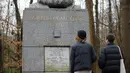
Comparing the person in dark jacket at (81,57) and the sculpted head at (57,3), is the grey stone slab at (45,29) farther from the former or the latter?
the person in dark jacket at (81,57)

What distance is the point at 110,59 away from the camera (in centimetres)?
939

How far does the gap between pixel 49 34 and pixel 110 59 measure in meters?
3.21

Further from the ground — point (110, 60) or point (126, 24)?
point (126, 24)

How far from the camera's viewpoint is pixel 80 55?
29.0ft

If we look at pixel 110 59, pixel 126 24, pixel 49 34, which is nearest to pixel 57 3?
pixel 49 34

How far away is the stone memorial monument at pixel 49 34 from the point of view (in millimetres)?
11891

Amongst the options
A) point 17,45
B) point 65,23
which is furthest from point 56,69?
point 17,45

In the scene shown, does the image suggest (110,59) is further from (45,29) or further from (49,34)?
(45,29)

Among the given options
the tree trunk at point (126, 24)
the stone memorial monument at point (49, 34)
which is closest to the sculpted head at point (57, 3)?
the stone memorial monument at point (49, 34)

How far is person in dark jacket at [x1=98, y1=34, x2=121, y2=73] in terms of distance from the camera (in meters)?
9.36

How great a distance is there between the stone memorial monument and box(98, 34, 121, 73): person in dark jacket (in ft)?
8.64

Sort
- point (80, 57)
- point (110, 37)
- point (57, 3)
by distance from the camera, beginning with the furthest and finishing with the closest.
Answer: point (57, 3) → point (110, 37) → point (80, 57)

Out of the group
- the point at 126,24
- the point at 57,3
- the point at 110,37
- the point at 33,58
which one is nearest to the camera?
the point at 110,37

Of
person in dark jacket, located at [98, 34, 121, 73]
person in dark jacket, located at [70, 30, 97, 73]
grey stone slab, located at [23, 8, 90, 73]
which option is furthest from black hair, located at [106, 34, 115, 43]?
grey stone slab, located at [23, 8, 90, 73]
